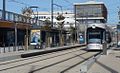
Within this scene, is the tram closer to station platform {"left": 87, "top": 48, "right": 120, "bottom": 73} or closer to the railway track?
the railway track

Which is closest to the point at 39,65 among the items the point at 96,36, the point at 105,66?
the point at 105,66

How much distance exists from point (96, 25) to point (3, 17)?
469 inches

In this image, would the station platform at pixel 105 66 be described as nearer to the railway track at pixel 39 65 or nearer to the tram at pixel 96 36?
the railway track at pixel 39 65

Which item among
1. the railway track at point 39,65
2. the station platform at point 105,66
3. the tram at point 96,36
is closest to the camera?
the station platform at point 105,66

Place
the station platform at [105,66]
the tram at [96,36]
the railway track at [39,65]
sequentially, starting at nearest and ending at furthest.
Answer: the station platform at [105,66], the railway track at [39,65], the tram at [96,36]

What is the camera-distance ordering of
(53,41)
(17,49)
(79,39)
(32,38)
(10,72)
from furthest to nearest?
(79,39)
(53,41)
(32,38)
(17,49)
(10,72)

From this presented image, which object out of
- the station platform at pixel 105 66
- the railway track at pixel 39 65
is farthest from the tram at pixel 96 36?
the station platform at pixel 105 66

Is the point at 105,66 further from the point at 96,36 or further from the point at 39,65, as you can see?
the point at 96,36

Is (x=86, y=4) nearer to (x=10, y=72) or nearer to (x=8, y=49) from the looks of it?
(x=8, y=49)

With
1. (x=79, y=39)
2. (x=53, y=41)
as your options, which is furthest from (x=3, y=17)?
(x=79, y=39)

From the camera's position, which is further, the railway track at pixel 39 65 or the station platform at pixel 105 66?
the railway track at pixel 39 65

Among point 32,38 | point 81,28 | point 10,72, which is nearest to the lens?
point 10,72

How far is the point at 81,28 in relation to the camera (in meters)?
129

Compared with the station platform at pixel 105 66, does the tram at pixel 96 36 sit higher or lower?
higher
